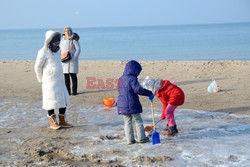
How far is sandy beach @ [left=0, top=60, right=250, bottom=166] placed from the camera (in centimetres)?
604

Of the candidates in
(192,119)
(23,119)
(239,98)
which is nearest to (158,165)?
(192,119)

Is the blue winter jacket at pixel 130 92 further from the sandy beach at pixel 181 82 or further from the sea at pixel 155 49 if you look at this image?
the sea at pixel 155 49

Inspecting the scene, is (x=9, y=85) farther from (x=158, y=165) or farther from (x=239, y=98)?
(x=158, y=165)

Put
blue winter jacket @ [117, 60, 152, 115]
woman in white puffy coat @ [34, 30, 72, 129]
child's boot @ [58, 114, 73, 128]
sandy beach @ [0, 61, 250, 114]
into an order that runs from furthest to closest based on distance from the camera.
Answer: sandy beach @ [0, 61, 250, 114] < child's boot @ [58, 114, 73, 128] < woman in white puffy coat @ [34, 30, 72, 129] < blue winter jacket @ [117, 60, 152, 115]

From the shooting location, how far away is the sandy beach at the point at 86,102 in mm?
6040

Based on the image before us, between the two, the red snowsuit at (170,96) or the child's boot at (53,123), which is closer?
the red snowsuit at (170,96)

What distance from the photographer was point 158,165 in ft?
18.1

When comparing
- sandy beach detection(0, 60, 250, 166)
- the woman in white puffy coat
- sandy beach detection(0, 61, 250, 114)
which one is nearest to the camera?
sandy beach detection(0, 60, 250, 166)

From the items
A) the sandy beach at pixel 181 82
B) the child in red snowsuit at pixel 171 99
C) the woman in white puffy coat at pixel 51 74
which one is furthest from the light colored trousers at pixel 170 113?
the sandy beach at pixel 181 82

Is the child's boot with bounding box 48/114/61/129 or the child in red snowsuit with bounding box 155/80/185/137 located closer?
the child in red snowsuit with bounding box 155/80/185/137

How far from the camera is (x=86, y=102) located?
Result: 10.4m

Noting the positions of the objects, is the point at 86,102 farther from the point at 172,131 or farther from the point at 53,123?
Result: the point at 172,131

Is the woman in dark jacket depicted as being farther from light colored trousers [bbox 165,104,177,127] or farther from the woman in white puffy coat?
the woman in white puffy coat

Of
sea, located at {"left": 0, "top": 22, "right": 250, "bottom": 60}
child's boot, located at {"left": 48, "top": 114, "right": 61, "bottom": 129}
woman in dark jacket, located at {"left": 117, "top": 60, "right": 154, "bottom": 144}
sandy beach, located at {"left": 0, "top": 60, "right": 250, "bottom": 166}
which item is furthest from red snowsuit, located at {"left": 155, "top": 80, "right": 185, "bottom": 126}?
sea, located at {"left": 0, "top": 22, "right": 250, "bottom": 60}
